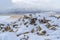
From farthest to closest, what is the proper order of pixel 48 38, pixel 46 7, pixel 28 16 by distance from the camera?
pixel 46 7, pixel 28 16, pixel 48 38

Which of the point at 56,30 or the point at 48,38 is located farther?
the point at 56,30

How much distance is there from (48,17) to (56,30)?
31 cm

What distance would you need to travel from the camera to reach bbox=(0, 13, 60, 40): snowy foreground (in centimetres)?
171

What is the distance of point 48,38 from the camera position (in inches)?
65.5

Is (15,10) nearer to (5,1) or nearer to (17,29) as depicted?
(5,1)

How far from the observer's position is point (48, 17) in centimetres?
214

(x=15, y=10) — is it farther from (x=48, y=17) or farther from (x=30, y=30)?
(x=30, y=30)

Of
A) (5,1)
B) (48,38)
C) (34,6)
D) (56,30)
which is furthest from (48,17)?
(5,1)

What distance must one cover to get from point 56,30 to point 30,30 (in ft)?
0.79

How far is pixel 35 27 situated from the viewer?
6.29 feet

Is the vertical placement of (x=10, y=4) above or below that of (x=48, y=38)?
above

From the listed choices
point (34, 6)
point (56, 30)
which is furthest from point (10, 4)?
point (56, 30)

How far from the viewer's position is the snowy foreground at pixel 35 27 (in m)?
1.71

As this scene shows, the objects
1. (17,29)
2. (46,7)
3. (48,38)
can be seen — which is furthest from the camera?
(46,7)
